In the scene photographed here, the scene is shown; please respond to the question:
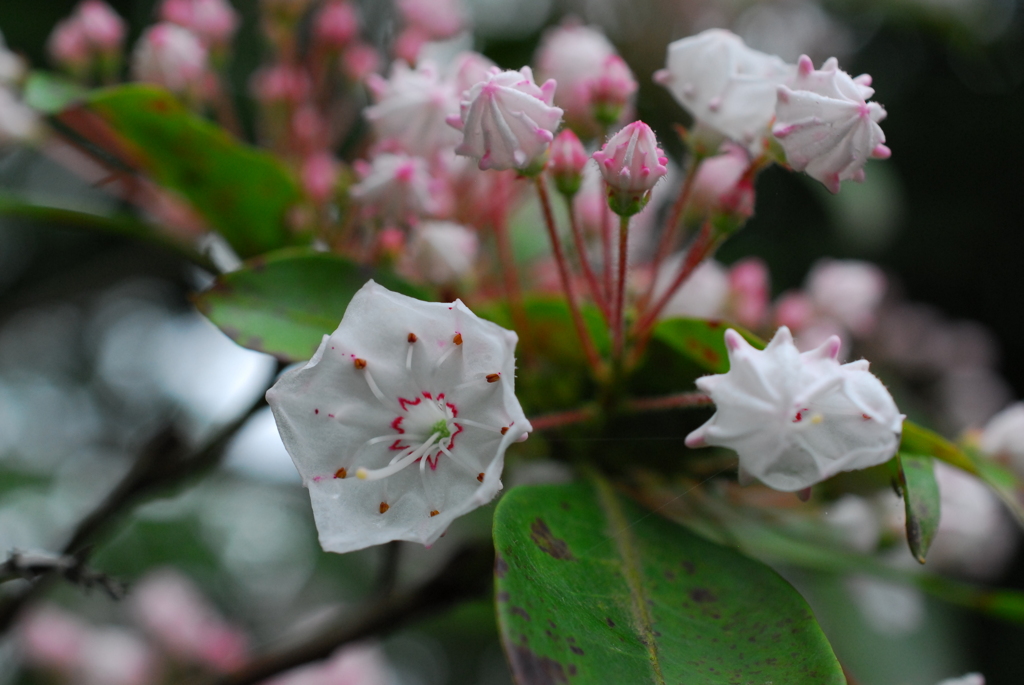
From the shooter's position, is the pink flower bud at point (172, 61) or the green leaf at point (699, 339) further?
the pink flower bud at point (172, 61)

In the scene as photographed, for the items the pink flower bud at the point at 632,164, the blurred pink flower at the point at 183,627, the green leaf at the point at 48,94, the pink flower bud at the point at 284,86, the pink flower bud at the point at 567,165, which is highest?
the pink flower bud at the point at 632,164

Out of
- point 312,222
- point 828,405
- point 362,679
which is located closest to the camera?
point 828,405

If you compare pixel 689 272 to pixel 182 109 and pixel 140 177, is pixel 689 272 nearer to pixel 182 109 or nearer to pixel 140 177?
pixel 182 109

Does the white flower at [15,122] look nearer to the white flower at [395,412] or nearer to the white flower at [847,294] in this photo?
the white flower at [395,412]

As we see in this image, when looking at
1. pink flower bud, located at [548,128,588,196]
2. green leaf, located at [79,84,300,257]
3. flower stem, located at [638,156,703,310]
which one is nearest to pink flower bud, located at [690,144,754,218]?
flower stem, located at [638,156,703,310]

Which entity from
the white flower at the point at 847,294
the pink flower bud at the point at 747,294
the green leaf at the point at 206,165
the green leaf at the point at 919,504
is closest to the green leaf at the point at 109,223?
the green leaf at the point at 206,165

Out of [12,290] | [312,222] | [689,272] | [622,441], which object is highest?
[689,272]

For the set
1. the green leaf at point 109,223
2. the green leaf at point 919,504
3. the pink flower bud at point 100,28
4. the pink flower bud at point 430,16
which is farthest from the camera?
the pink flower bud at point 430,16

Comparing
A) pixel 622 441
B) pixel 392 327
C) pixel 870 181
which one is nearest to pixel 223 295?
pixel 392 327
